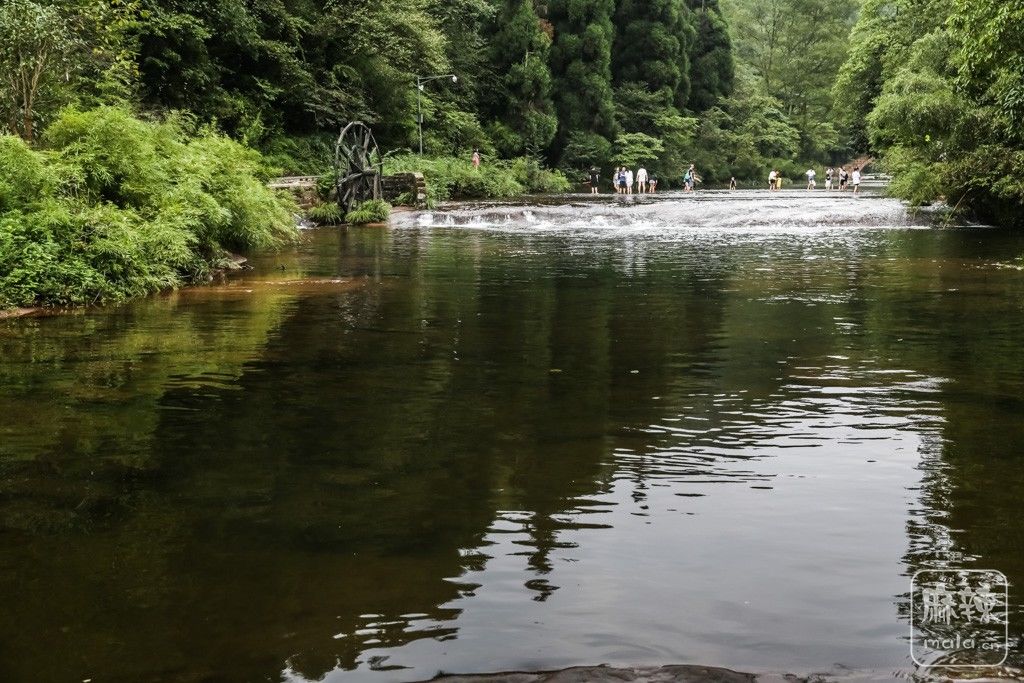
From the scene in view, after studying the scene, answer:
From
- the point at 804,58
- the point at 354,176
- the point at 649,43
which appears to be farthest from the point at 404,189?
the point at 804,58

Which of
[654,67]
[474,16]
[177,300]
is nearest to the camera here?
[177,300]

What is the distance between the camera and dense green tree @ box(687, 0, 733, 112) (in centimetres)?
7156

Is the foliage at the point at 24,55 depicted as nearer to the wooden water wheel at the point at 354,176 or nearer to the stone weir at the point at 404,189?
the wooden water wheel at the point at 354,176

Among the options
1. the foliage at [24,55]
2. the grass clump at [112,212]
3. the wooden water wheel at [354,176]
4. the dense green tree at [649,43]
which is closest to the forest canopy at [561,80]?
the foliage at [24,55]

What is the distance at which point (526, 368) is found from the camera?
8828 mm

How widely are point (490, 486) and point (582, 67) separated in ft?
188

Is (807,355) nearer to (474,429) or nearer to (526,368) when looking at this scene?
(526,368)

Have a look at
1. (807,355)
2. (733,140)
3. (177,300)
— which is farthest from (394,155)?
(807,355)

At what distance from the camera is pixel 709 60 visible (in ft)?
235

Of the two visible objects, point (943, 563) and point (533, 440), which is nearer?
point (943, 563)

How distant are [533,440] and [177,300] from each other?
8210 millimetres

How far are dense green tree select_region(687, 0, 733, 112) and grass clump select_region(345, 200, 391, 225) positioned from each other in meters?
44.4

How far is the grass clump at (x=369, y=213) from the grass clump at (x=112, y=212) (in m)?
12.7

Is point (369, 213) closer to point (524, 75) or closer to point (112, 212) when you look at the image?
point (112, 212)
